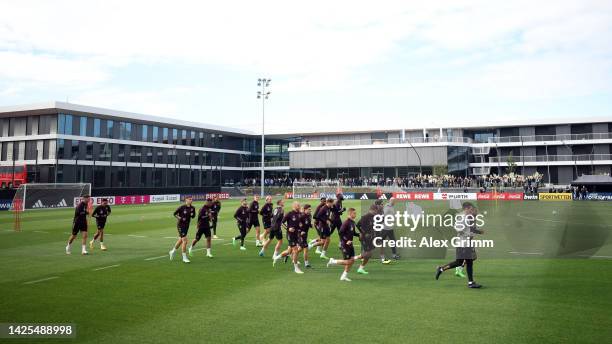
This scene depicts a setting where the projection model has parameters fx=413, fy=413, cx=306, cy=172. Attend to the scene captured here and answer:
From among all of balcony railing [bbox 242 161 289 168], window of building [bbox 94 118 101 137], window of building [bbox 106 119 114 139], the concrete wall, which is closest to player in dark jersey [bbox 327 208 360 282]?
window of building [bbox 94 118 101 137]

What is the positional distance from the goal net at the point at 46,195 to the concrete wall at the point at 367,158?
42.8 m

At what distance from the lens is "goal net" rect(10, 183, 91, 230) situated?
4038cm

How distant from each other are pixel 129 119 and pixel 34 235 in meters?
46.0

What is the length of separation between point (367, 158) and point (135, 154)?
1576 inches

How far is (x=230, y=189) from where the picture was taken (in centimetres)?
7325

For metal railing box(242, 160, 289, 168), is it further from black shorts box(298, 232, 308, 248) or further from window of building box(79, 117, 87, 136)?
black shorts box(298, 232, 308, 248)

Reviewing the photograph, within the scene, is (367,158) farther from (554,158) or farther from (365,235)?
(365,235)

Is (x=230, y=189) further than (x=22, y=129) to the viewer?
Yes

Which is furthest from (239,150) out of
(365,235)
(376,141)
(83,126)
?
(365,235)

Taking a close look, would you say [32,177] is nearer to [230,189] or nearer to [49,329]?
[230,189]

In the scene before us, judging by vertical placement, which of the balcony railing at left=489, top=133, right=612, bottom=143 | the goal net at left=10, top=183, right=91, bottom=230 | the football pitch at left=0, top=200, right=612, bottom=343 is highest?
the balcony railing at left=489, top=133, right=612, bottom=143

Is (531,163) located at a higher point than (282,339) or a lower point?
higher

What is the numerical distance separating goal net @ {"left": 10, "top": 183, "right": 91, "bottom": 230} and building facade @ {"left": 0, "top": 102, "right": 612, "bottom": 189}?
35.3 feet

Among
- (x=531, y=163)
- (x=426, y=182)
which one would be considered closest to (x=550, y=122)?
(x=531, y=163)
